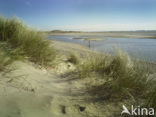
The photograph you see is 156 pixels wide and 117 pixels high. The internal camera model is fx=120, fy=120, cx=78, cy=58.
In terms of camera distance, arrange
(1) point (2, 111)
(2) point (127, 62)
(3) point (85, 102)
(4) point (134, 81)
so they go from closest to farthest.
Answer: (1) point (2, 111) < (3) point (85, 102) < (4) point (134, 81) < (2) point (127, 62)

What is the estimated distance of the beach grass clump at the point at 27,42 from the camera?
386 cm

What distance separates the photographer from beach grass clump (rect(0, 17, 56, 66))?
152 inches

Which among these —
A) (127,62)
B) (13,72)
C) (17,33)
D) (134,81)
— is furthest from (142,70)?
(17,33)

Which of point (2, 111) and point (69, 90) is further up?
point (2, 111)

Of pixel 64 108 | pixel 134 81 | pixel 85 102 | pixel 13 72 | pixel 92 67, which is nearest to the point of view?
pixel 64 108

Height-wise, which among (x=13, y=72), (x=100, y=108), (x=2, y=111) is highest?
(x=13, y=72)

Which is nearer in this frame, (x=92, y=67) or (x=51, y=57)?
(x=92, y=67)

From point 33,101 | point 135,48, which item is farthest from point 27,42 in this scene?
point 135,48

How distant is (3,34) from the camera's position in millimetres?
3990

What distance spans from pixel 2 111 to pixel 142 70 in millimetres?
2658

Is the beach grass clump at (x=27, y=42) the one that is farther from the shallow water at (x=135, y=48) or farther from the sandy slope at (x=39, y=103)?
the sandy slope at (x=39, y=103)

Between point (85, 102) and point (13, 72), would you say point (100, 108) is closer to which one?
point (85, 102)

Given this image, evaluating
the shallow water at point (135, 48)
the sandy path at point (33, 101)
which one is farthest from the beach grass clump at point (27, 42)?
the sandy path at point (33, 101)

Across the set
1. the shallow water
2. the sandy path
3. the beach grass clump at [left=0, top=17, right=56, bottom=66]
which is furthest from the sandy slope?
the shallow water
